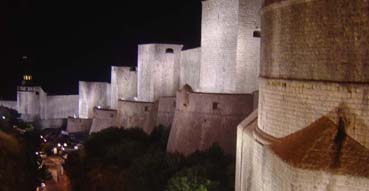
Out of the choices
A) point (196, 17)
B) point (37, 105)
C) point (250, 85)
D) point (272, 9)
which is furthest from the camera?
point (196, 17)

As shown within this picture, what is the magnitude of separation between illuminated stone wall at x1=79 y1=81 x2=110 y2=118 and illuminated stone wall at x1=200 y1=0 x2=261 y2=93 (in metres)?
16.3

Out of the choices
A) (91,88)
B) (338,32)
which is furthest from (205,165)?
(91,88)

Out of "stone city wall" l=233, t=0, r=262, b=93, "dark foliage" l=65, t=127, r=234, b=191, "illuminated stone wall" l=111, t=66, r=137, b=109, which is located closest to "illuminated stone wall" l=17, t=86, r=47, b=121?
"illuminated stone wall" l=111, t=66, r=137, b=109

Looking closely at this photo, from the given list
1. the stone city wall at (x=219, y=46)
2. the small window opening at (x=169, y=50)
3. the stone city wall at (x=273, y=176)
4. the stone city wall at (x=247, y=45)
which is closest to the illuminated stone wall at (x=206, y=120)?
the stone city wall at (x=219, y=46)

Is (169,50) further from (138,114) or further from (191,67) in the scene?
(138,114)

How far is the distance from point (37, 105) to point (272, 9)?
1416 inches

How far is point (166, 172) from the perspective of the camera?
1842 cm

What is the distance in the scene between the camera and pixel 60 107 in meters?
43.2

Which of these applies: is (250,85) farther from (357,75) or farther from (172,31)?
(172,31)

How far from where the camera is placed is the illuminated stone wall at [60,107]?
43156 millimetres

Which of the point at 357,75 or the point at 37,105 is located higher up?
the point at 357,75

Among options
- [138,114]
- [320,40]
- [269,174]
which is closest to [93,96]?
[138,114]

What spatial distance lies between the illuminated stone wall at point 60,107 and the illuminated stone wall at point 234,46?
22987 millimetres

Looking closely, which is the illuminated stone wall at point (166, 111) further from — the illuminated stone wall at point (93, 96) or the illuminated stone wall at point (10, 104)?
the illuminated stone wall at point (10, 104)
